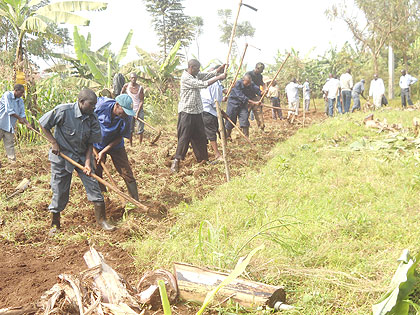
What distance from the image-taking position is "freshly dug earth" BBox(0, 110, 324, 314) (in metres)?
3.50

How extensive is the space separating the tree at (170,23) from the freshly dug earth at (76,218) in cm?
2223

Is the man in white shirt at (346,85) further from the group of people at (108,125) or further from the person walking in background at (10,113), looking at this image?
the person walking in background at (10,113)

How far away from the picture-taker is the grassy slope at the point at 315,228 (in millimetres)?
2848

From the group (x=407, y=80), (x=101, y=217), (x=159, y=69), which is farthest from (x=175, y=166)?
(x=407, y=80)

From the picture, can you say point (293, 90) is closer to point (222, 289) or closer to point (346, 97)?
point (346, 97)

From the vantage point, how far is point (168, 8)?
1164 inches

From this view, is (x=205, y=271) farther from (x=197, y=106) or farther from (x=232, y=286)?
(x=197, y=106)

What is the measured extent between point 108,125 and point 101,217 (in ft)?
3.83

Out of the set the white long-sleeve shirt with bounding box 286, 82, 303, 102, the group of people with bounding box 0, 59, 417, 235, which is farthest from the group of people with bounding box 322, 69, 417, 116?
the group of people with bounding box 0, 59, 417, 235

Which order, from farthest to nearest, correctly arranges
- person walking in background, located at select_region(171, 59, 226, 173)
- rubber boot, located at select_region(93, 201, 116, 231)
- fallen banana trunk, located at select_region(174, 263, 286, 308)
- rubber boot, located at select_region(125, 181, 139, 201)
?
person walking in background, located at select_region(171, 59, 226, 173) → rubber boot, located at select_region(125, 181, 139, 201) → rubber boot, located at select_region(93, 201, 116, 231) → fallen banana trunk, located at select_region(174, 263, 286, 308)

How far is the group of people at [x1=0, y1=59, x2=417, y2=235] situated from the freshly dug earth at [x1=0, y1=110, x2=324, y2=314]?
0.85 feet

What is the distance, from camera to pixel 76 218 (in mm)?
4863

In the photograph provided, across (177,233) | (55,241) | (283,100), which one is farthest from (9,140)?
(283,100)

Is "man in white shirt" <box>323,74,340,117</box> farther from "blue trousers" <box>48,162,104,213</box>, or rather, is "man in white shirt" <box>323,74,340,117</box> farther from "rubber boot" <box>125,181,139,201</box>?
"blue trousers" <box>48,162,104,213</box>
